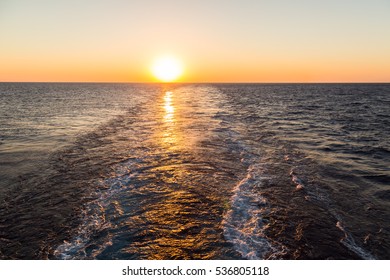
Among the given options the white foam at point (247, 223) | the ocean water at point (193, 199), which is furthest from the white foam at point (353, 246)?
the white foam at point (247, 223)

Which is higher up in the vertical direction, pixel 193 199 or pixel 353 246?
pixel 193 199

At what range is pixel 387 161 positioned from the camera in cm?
1465

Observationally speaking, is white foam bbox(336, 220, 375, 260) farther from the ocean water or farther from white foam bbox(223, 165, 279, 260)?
white foam bbox(223, 165, 279, 260)

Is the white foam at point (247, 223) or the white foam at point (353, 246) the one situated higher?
the white foam at point (247, 223)

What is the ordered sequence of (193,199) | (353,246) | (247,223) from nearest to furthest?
(353,246), (247,223), (193,199)

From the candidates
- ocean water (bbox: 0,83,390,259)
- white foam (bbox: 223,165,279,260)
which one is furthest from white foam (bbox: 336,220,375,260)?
white foam (bbox: 223,165,279,260)

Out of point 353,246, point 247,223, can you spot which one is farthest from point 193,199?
point 353,246

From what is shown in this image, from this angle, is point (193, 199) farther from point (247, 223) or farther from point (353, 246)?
point (353, 246)

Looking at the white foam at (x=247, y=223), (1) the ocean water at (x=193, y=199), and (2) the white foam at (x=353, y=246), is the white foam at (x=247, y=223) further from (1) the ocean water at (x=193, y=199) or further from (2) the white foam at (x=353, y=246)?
(2) the white foam at (x=353, y=246)

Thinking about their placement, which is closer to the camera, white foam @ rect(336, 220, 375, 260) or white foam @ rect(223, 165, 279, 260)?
white foam @ rect(336, 220, 375, 260)
